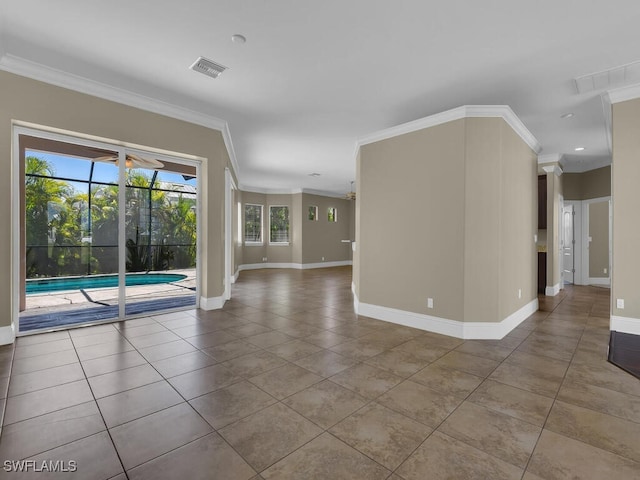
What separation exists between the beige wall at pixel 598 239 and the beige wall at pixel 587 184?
37 cm

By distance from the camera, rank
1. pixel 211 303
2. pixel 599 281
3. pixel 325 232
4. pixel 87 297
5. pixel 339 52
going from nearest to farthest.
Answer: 1. pixel 339 52
2. pixel 87 297
3. pixel 211 303
4. pixel 599 281
5. pixel 325 232

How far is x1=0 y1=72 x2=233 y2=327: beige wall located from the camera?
10.6 ft

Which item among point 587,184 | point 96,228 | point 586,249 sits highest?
point 587,184

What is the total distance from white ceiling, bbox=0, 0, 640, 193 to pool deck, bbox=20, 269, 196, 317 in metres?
2.86

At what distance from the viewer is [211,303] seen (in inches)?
192

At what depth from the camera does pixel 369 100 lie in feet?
13.0

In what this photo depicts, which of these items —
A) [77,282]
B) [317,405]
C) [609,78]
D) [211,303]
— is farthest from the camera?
[211,303]

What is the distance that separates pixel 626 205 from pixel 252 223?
9.68m

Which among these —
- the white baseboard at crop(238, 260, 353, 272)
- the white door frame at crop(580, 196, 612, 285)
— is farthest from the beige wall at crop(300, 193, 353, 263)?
the white door frame at crop(580, 196, 612, 285)

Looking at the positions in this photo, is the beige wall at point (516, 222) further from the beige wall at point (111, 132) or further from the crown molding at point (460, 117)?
the beige wall at point (111, 132)

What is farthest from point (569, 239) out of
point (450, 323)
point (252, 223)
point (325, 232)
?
point (252, 223)

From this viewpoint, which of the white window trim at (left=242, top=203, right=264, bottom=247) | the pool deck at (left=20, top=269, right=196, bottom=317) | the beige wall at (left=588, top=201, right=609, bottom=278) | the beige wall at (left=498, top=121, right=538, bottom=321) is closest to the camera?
the beige wall at (left=498, top=121, right=538, bottom=321)

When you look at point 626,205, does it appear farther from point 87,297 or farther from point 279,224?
point 279,224

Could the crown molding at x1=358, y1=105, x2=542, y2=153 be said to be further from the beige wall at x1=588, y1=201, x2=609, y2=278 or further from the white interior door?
the beige wall at x1=588, y1=201, x2=609, y2=278
